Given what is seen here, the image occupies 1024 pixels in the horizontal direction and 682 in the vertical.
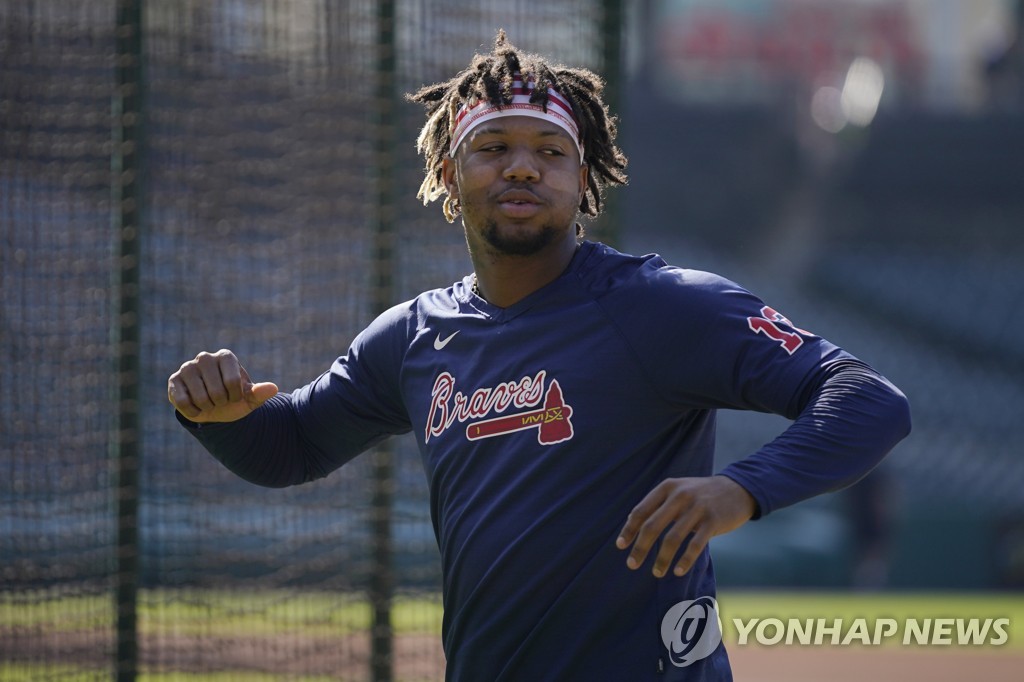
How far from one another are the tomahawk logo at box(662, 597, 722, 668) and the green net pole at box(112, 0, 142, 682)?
8.81ft

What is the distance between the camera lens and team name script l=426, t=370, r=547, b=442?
2977 mm

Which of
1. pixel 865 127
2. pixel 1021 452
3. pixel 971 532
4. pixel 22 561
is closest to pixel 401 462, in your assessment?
pixel 22 561

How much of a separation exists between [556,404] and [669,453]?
0.26 metres

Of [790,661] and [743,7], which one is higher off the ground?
[743,7]

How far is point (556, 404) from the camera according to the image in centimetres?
293

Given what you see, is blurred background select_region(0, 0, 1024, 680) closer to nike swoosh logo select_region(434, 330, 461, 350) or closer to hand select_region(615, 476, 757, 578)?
nike swoosh logo select_region(434, 330, 461, 350)

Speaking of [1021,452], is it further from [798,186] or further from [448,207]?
[448,207]

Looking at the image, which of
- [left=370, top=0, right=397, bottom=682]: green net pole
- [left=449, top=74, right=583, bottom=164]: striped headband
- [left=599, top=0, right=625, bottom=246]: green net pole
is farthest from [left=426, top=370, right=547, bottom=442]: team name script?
[left=370, top=0, right=397, bottom=682]: green net pole

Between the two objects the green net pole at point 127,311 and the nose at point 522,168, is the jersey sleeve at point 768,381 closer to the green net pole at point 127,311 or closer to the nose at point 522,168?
the nose at point 522,168

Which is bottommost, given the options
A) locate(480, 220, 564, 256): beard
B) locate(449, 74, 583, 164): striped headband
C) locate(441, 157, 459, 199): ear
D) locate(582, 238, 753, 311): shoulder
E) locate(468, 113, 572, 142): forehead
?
locate(582, 238, 753, 311): shoulder

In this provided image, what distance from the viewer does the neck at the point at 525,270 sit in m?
3.21

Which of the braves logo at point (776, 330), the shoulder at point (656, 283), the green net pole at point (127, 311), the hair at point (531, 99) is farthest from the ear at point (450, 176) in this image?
the green net pole at point (127, 311)

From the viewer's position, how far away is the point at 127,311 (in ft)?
16.5

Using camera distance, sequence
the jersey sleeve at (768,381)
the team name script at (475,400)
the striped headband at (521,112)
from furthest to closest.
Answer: the striped headband at (521,112) < the team name script at (475,400) < the jersey sleeve at (768,381)
